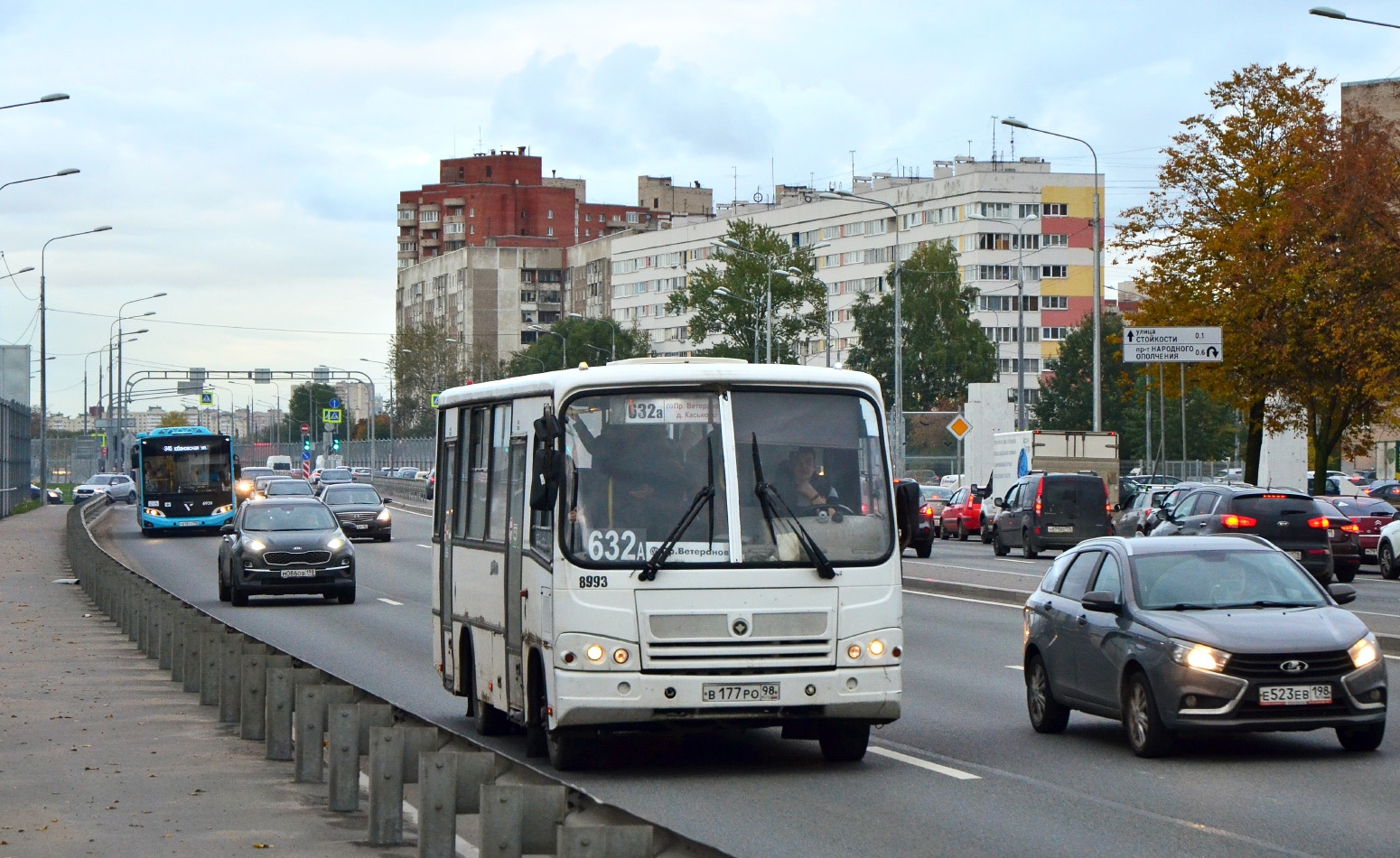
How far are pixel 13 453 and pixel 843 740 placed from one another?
203 ft

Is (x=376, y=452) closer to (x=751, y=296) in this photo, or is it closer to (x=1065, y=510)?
(x=751, y=296)

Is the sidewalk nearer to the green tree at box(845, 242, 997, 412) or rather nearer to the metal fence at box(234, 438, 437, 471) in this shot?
→ the metal fence at box(234, 438, 437, 471)

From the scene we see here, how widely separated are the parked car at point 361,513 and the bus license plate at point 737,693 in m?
40.4

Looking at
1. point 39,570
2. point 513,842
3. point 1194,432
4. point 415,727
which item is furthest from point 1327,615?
point 1194,432

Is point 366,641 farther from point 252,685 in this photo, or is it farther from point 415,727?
point 415,727

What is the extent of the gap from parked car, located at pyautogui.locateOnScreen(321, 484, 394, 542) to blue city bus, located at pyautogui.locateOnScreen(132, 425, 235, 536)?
6273 mm

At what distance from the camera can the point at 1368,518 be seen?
1543 inches

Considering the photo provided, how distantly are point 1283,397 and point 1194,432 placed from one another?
57.0 m

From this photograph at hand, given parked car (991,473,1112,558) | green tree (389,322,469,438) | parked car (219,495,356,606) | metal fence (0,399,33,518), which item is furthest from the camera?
green tree (389,322,469,438)

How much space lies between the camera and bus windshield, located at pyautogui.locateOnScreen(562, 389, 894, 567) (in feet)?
37.0

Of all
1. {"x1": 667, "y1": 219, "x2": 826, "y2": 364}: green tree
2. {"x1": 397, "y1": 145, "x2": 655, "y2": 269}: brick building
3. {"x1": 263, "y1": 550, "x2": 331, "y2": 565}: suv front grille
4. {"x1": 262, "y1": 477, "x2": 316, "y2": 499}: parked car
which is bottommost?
{"x1": 263, "y1": 550, "x2": 331, "y2": 565}: suv front grille

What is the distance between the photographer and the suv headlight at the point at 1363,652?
11.6 m

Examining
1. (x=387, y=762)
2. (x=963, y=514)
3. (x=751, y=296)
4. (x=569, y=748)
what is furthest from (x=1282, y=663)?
(x=751, y=296)

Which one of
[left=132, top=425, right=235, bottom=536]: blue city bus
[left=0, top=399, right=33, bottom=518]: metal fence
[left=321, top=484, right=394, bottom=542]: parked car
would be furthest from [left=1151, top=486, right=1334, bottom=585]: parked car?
[left=0, top=399, right=33, bottom=518]: metal fence
